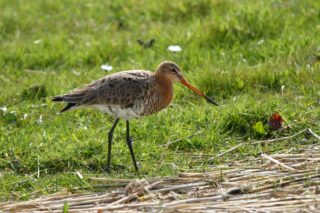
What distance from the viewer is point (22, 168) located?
7758 millimetres

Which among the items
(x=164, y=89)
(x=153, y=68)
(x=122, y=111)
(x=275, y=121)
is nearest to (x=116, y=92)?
(x=122, y=111)

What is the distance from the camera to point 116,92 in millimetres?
7844

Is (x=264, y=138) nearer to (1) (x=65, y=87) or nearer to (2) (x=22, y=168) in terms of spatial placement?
(2) (x=22, y=168)

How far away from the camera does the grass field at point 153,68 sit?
7.80 metres

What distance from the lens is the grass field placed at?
7.80 m

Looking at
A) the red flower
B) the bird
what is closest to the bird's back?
the bird

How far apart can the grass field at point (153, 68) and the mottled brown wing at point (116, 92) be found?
48 cm

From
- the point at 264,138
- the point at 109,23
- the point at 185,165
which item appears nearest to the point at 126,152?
the point at 185,165

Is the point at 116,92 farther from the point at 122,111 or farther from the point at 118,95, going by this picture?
the point at 122,111

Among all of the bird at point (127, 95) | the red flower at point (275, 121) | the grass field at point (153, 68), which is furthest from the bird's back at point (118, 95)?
the red flower at point (275, 121)

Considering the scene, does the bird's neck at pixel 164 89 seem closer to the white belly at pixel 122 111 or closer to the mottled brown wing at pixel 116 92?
the mottled brown wing at pixel 116 92

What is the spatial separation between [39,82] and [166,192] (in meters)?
4.06

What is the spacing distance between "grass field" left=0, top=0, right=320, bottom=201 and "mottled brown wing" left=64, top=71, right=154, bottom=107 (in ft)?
1.57

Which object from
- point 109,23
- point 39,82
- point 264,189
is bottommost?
point 264,189
